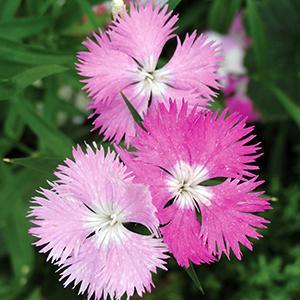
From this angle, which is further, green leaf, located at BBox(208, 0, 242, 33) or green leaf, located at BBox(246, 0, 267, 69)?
green leaf, located at BBox(208, 0, 242, 33)

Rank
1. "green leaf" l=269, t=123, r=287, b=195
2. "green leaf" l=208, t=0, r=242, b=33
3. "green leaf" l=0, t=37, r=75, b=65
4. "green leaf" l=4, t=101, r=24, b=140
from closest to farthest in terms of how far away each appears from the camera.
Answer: "green leaf" l=0, t=37, r=75, b=65
"green leaf" l=4, t=101, r=24, b=140
"green leaf" l=208, t=0, r=242, b=33
"green leaf" l=269, t=123, r=287, b=195

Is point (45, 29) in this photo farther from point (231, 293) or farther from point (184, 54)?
point (231, 293)

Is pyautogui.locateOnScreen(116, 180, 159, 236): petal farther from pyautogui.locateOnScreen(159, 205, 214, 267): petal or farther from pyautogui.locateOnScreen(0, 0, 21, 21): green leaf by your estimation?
pyautogui.locateOnScreen(0, 0, 21, 21): green leaf

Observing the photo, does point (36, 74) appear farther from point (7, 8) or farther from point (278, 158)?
point (278, 158)

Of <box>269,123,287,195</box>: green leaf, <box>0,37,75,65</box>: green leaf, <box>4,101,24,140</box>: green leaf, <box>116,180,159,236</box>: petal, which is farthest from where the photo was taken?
<box>269,123,287,195</box>: green leaf

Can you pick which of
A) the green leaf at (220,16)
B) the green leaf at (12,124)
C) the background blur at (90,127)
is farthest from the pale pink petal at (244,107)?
the green leaf at (12,124)

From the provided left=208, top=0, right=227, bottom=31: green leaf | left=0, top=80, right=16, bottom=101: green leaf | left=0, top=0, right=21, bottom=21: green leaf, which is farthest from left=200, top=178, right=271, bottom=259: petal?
left=208, top=0, right=227, bottom=31: green leaf
